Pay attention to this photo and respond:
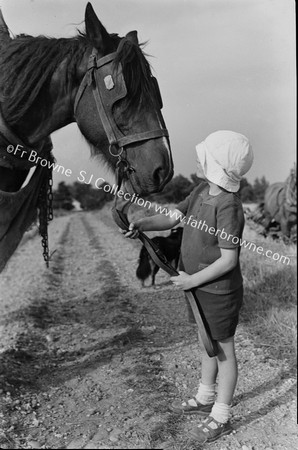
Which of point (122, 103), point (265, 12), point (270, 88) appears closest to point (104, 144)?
point (122, 103)

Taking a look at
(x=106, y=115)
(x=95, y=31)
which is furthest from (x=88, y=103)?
(x=95, y=31)

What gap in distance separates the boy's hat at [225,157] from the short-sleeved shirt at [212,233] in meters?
0.11

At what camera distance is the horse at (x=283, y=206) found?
12.1 metres

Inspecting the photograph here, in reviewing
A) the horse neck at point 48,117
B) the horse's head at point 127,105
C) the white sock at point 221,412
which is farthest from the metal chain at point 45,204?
the white sock at point 221,412

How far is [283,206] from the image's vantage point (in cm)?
1266

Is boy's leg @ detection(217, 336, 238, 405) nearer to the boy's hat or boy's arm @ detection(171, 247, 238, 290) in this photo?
boy's arm @ detection(171, 247, 238, 290)

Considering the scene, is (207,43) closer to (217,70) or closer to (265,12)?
(217,70)

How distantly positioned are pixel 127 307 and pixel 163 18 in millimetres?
3278

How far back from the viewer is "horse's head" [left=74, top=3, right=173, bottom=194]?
2.36 m

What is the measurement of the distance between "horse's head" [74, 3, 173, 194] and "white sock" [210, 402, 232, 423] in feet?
4.12

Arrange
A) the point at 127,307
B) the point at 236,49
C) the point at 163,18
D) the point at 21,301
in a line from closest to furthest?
the point at 163,18 < the point at 236,49 < the point at 127,307 < the point at 21,301

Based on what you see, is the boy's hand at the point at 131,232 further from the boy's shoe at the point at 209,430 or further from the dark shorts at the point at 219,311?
the boy's shoe at the point at 209,430

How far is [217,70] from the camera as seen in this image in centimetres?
326

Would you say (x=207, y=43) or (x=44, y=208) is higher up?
(x=207, y=43)
